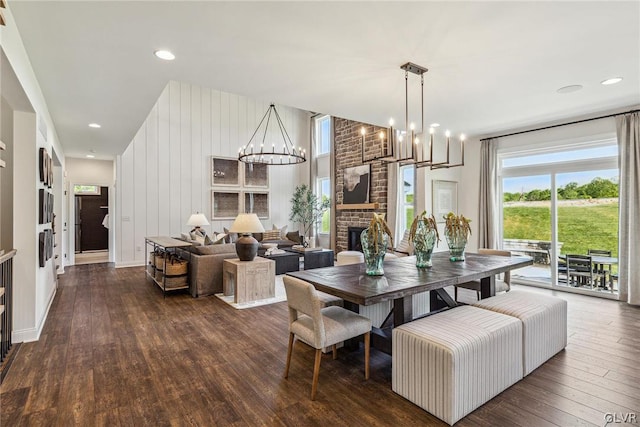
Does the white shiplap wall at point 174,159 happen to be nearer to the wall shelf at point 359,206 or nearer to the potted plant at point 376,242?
the wall shelf at point 359,206

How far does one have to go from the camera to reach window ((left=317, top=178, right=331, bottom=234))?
31.8ft

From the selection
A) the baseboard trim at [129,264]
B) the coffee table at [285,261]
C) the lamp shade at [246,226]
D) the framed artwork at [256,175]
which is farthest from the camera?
the framed artwork at [256,175]

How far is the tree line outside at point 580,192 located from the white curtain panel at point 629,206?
12.1 inches

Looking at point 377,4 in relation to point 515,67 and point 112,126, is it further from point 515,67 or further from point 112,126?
point 112,126

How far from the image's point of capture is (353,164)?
8.38m

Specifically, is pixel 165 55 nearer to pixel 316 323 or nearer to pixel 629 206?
pixel 316 323

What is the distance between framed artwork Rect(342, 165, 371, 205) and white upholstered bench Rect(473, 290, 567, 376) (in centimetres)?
504

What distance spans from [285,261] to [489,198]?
4053 mm

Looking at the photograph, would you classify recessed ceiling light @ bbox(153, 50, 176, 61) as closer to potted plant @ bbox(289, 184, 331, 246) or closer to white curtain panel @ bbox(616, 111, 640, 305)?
white curtain panel @ bbox(616, 111, 640, 305)

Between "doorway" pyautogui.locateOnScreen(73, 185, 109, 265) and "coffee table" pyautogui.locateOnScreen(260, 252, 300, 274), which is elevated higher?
"doorway" pyautogui.locateOnScreen(73, 185, 109, 265)

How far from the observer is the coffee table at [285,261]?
644cm

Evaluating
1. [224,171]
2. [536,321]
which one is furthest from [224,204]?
[536,321]

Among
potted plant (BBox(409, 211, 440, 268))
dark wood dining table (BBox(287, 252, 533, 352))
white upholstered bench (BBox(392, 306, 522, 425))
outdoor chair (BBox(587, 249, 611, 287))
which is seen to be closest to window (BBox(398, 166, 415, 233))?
outdoor chair (BBox(587, 249, 611, 287))

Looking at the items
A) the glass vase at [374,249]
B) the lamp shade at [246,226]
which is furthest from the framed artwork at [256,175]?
the glass vase at [374,249]
